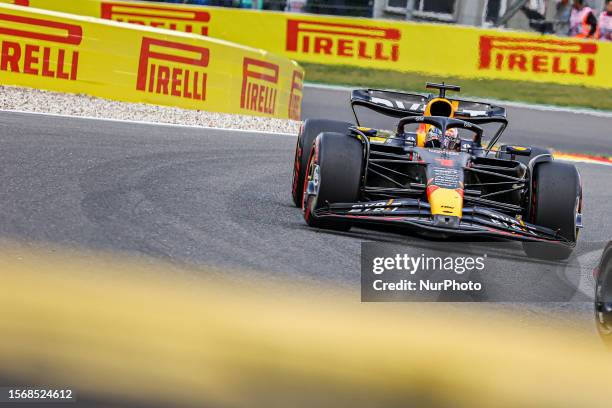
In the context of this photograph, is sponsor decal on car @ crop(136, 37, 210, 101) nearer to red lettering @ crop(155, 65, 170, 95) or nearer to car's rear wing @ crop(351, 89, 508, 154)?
red lettering @ crop(155, 65, 170, 95)

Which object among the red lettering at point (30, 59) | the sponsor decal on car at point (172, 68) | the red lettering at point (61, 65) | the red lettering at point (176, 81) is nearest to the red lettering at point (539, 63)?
the sponsor decal on car at point (172, 68)

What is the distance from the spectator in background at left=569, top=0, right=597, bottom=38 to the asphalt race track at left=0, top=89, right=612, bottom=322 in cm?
669

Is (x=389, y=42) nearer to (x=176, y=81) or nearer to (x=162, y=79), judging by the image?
(x=176, y=81)

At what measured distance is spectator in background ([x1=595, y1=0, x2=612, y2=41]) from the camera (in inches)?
805

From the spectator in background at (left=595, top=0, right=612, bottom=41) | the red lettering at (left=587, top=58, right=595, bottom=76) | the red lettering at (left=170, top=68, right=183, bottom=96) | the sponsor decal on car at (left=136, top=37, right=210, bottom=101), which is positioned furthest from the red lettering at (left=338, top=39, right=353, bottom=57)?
the red lettering at (left=170, top=68, right=183, bottom=96)

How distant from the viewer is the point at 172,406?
12.5ft

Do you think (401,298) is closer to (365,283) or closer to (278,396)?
(365,283)

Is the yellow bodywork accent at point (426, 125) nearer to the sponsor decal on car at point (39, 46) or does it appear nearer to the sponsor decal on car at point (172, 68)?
the sponsor decal on car at point (172, 68)

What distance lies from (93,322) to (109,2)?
702 inches

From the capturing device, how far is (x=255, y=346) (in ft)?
15.1

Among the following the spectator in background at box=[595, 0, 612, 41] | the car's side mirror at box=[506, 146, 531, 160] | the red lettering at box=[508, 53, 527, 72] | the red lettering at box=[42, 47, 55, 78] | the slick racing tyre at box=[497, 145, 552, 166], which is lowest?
the red lettering at box=[42, 47, 55, 78]

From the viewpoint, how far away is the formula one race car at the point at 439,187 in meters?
7.39

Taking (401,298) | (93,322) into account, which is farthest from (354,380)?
(401,298)

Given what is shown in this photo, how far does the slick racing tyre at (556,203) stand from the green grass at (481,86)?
40.6ft
